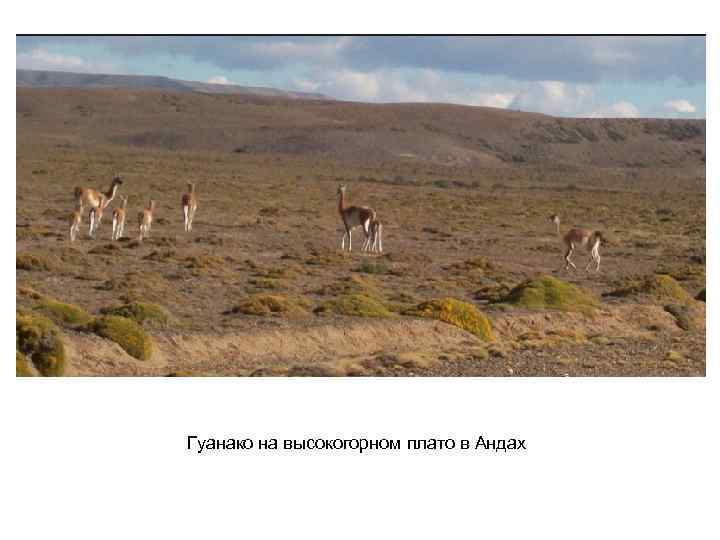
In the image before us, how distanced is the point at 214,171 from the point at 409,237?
34475 millimetres

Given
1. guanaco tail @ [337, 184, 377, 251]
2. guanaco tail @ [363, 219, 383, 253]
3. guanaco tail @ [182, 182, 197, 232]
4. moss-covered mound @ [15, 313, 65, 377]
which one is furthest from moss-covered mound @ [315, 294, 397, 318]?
guanaco tail @ [182, 182, 197, 232]

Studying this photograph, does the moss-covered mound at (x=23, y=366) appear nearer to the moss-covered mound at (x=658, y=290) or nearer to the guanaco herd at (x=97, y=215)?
the moss-covered mound at (x=658, y=290)

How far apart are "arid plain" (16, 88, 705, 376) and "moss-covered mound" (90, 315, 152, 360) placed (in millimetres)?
25

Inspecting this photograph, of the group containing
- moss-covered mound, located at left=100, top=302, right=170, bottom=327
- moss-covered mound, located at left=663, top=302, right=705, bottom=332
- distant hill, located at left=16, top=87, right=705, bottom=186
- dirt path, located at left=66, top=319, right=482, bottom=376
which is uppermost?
distant hill, located at left=16, top=87, right=705, bottom=186

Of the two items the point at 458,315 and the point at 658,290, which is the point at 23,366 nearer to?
the point at 458,315

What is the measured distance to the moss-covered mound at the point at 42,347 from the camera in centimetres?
1260

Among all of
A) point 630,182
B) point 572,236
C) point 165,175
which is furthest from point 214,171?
point 572,236

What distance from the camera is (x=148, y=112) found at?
115438 millimetres

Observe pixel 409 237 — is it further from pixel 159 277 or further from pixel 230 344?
pixel 230 344

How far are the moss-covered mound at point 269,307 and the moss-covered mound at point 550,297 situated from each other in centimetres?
399

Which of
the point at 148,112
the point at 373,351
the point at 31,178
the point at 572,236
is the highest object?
the point at 148,112

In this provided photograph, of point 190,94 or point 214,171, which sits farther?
point 190,94

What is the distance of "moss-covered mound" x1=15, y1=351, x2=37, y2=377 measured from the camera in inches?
482

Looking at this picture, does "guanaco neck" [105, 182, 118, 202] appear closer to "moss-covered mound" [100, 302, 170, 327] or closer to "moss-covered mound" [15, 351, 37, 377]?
"moss-covered mound" [100, 302, 170, 327]
